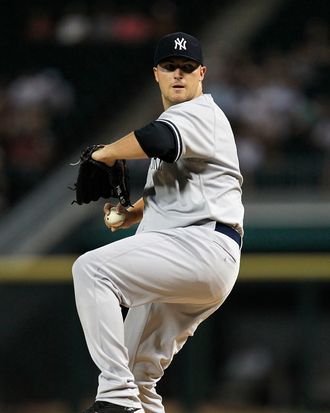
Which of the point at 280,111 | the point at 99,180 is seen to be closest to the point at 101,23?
the point at 280,111

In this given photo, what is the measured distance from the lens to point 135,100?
10867 mm

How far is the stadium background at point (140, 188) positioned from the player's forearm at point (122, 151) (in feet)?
13.8

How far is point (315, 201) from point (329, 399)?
4.99 feet

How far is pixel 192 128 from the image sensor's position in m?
3.91

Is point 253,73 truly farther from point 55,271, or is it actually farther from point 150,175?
point 150,175

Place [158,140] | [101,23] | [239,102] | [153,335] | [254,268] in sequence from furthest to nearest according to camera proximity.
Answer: [101,23] → [239,102] → [254,268] → [153,335] → [158,140]

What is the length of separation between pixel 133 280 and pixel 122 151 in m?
0.47

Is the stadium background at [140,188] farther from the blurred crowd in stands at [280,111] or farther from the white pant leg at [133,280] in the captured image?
the white pant leg at [133,280]

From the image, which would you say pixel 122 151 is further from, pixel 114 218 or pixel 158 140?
pixel 114 218

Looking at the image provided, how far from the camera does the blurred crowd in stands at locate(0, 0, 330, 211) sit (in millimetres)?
9172

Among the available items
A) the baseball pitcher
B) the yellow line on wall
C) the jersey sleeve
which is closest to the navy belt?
the baseball pitcher

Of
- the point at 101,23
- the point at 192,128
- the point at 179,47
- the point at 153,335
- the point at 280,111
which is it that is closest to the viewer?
the point at 192,128

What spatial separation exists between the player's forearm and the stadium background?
422 centimetres

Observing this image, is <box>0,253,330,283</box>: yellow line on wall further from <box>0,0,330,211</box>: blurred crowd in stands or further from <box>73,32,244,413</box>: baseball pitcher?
<box>73,32,244,413</box>: baseball pitcher
